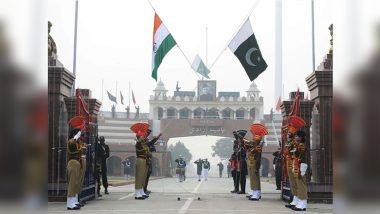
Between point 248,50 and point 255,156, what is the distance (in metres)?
2.98

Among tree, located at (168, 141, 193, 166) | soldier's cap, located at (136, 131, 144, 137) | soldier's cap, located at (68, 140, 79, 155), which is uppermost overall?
soldier's cap, located at (136, 131, 144, 137)

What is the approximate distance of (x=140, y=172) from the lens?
1296 centimetres

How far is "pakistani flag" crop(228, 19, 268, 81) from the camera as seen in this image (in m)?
13.7

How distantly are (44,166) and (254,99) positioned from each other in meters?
65.8

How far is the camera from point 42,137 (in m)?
2.05

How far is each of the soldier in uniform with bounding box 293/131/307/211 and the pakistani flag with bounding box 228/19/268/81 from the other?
4.02m

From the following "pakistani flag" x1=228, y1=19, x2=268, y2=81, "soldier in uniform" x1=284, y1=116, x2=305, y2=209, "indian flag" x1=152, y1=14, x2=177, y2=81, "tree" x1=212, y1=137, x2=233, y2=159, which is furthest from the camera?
"tree" x1=212, y1=137, x2=233, y2=159

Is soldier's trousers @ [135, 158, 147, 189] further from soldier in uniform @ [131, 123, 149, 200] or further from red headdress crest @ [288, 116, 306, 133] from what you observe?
red headdress crest @ [288, 116, 306, 133]

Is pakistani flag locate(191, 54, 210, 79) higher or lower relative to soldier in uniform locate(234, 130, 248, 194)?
higher

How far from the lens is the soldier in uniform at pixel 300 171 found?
973 cm

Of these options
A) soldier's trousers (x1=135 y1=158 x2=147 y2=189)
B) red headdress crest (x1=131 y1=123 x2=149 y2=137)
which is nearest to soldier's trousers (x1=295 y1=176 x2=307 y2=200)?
red headdress crest (x1=131 y1=123 x2=149 y2=137)

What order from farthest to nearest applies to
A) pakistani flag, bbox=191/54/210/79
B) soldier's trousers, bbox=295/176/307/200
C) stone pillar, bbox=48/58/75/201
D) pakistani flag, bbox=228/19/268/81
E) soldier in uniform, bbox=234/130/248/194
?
1. pakistani flag, bbox=191/54/210/79
2. soldier in uniform, bbox=234/130/248/194
3. pakistani flag, bbox=228/19/268/81
4. stone pillar, bbox=48/58/75/201
5. soldier's trousers, bbox=295/176/307/200

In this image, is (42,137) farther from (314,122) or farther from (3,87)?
(314,122)

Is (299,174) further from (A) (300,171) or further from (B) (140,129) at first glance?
(B) (140,129)
